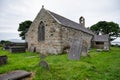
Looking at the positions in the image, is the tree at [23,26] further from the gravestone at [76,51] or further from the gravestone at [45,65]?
the gravestone at [45,65]

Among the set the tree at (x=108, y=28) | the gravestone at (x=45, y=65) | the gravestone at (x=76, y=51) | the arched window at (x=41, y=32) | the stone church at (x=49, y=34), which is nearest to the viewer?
the gravestone at (x=45, y=65)

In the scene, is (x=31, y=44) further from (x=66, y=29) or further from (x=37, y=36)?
(x=66, y=29)

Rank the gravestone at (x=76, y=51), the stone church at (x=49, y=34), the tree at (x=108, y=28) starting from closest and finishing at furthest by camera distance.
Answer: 1. the gravestone at (x=76, y=51)
2. the stone church at (x=49, y=34)
3. the tree at (x=108, y=28)

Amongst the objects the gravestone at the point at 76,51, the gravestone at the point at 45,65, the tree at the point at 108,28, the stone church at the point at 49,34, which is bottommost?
the gravestone at the point at 45,65

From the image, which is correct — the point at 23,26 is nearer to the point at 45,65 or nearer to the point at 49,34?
the point at 49,34

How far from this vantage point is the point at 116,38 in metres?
53.7

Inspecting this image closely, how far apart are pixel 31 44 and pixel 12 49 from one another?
11.0 ft

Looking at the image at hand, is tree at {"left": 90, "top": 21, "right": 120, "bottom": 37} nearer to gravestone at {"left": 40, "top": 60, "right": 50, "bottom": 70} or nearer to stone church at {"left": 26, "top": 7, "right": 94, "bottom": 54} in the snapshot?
stone church at {"left": 26, "top": 7, "right": 94, "bottom": 54}

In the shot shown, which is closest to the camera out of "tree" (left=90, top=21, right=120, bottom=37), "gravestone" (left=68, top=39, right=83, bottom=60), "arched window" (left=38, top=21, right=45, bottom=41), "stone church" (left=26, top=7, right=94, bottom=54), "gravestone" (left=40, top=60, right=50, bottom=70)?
"gravestone" (left=40, top=60, right=50, bottom=70)

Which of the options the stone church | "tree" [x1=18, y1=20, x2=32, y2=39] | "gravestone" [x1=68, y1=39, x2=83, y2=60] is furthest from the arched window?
"tree" [x1=18, y1=20, x2=32, y2=39]

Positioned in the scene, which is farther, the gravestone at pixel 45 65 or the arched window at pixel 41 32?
the arched window at pixel 41 32

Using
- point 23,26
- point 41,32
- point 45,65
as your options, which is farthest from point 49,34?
point 23,26

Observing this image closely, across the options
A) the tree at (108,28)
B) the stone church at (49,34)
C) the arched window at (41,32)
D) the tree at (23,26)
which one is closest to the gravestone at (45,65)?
the stone church at (49,34)

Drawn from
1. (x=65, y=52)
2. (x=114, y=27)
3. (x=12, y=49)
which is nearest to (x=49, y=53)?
(x=65, y=52)
